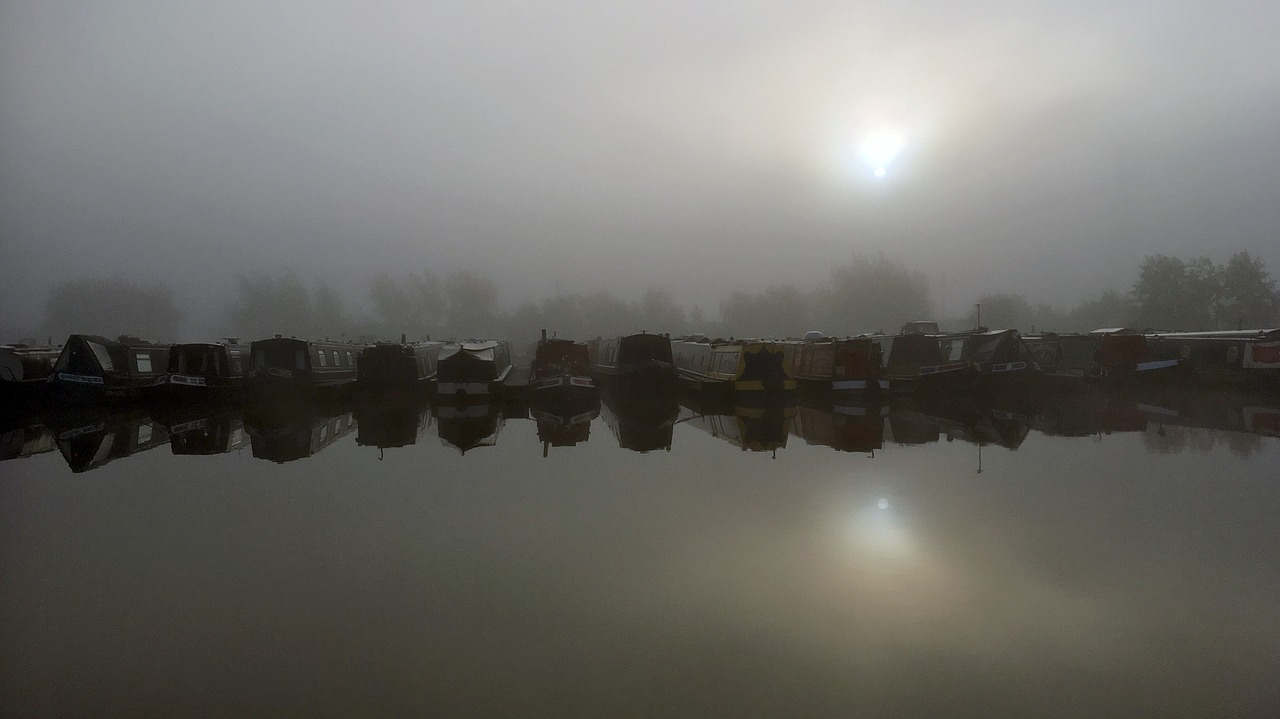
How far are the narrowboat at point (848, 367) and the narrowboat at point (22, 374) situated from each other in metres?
31.5

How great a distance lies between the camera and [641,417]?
20672 millimetres

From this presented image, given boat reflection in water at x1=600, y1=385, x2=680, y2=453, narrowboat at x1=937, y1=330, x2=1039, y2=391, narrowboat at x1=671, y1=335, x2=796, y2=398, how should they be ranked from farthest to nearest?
narrowboat at x1=937, y1=330, x2=1039, y2=391, narrowboat at x1=671, y1=335, x2=796, y2=398, boat reflection in water at x1=600, y1=385, x2=680, y2=453

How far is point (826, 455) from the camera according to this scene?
1318 cm

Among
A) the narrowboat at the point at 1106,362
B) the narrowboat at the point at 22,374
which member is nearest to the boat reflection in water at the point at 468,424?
the narrowboat at the point at 22,374

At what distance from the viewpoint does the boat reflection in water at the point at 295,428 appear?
47.7 ft

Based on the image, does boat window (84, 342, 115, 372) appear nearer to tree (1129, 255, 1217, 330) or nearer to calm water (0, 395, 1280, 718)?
calm water (0, 395, 1280, 718)

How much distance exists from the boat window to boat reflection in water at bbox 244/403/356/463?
7.15 metres

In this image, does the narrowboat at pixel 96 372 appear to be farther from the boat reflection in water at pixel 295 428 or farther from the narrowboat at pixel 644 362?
the narrowboat at pixel 644 362

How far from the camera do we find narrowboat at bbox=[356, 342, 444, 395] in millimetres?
27281

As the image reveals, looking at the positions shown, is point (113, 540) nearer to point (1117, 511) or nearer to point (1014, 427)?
point (1117, 511)

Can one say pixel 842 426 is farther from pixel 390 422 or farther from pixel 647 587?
pixel 390 422

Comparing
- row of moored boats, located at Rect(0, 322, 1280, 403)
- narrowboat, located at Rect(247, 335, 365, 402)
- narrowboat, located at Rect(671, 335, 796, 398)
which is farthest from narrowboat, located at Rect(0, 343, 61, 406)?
narrowboat, located at Rect(671, 335, 796, 398)

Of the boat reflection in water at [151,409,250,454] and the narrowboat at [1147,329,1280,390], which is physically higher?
the narrowboat at [1147,329,1280,390]

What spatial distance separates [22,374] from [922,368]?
39957mm
